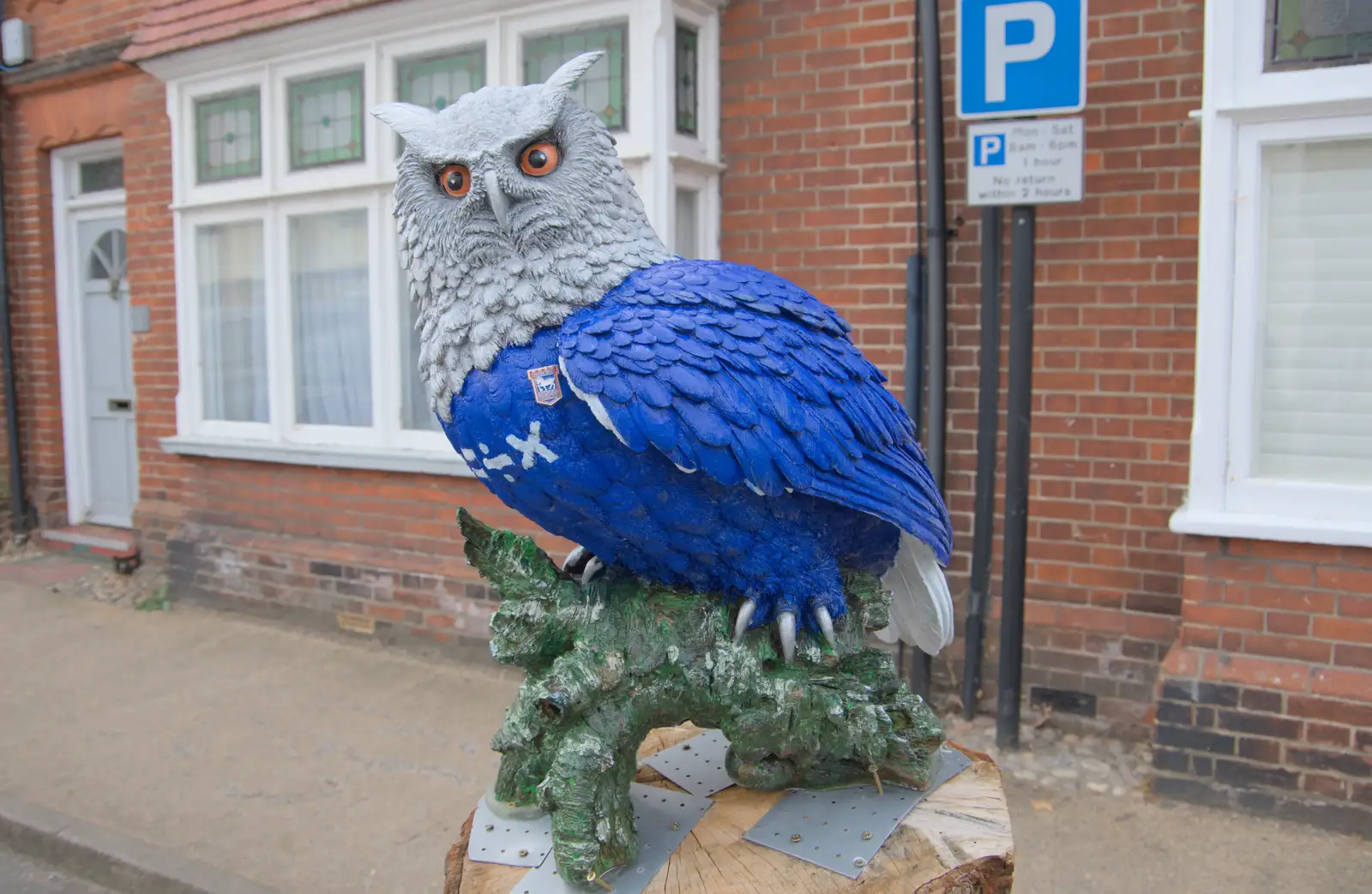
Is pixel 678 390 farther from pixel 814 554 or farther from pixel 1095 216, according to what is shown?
pixel 1095 216

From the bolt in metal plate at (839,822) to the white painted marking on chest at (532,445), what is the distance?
2.71ft

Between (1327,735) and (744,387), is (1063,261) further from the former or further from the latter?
(744,387)

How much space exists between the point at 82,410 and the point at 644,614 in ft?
23.2

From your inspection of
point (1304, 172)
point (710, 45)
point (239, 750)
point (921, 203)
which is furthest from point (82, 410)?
point (1304, 172)

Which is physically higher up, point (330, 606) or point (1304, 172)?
point (1304, 172)

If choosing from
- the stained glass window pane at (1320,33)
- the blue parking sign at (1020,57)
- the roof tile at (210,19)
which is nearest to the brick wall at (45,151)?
the roof tile at (210,19)

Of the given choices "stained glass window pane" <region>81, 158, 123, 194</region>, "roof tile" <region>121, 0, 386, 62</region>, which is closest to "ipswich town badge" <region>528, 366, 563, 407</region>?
"roof tile" <region>121, 0, 386, 62</region>

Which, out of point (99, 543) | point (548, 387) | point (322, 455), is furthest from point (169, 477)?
point (548, 387)

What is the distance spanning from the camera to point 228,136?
229 inches

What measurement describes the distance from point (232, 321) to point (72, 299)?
217cm

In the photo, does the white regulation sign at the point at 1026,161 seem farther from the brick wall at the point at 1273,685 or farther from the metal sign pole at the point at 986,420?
the brick wall at the point at 1273,685

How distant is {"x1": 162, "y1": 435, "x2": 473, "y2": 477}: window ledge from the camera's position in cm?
512

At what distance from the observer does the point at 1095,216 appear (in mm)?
3900

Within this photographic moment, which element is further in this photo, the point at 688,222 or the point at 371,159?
the point at 371,159
